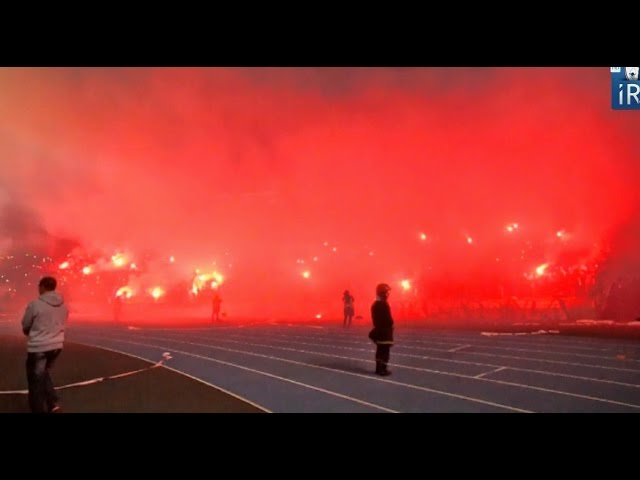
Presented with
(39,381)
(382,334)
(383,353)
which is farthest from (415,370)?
(39,381)

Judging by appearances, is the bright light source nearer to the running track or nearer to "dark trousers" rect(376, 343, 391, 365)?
the running track

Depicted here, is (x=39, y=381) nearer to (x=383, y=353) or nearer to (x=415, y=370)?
(x=383, y=353)

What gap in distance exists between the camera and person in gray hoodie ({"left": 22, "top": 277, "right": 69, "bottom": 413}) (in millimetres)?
6309

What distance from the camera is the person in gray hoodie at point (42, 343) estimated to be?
6.31 meters

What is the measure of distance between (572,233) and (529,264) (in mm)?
3302

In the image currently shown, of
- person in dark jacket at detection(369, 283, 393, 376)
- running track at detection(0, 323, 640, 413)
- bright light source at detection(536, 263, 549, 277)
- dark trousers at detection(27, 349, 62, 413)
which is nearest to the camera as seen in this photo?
dark trousers at detection(27, 349, 62, 413)

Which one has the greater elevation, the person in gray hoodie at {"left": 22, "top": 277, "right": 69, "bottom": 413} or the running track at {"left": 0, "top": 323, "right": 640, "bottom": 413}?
the person in gray hoodie at {"left": 22, "top": 277, "right": 69, "bottom": 413}

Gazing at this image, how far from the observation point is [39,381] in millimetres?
6336

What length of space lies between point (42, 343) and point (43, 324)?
0.82 ft

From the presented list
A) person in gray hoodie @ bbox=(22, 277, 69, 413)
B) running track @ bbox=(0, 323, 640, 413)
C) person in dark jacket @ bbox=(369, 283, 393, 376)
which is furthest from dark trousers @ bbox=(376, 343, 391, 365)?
person in gray hoodie @ bbox=(22, 277, 69, 413)

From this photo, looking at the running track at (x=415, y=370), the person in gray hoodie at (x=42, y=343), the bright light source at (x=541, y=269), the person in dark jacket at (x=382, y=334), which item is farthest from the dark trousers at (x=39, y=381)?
the bright light source at (x=541, y=269)
